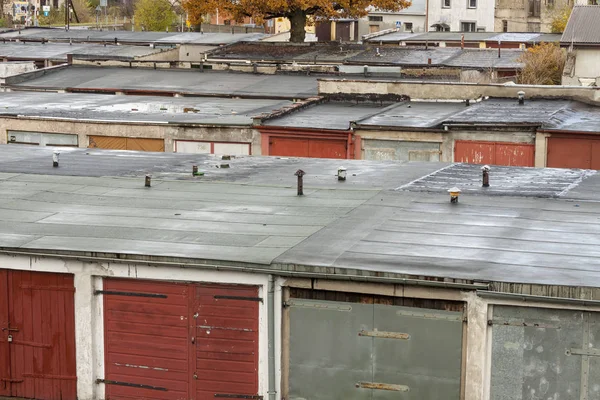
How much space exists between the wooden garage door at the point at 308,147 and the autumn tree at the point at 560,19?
4653 cm

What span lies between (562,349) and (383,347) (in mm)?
2663

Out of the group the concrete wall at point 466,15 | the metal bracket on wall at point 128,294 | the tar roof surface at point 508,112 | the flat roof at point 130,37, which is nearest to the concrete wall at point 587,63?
the tar roof surface at point 508,112

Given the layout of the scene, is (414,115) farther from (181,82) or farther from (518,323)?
(518,323)

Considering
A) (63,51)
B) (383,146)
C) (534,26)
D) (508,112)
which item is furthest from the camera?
(534,26)

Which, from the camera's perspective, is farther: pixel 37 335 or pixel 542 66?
pixel 542 66

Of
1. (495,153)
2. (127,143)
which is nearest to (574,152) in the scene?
(495,153)

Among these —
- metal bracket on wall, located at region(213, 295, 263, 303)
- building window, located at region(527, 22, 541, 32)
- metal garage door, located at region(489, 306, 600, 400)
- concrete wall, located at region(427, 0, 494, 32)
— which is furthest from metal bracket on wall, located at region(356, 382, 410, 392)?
building window, located at region(527, 22, 541, 32)

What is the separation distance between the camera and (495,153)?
1305 inches

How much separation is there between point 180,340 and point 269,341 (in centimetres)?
151

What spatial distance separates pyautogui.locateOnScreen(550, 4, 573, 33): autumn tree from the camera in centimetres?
8006

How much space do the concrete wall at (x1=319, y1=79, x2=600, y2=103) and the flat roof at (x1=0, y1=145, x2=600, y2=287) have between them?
Result: 464 inches

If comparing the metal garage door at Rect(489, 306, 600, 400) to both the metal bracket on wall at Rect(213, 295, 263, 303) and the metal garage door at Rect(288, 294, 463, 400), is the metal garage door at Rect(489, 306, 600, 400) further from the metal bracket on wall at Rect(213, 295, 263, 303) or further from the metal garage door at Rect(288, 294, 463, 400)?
the metal bracket on wall at Rect(213, 295, 263, 303)

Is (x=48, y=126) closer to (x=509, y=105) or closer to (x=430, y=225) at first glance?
(x=509, y=105)

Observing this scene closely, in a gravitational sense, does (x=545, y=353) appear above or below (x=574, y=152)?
below
